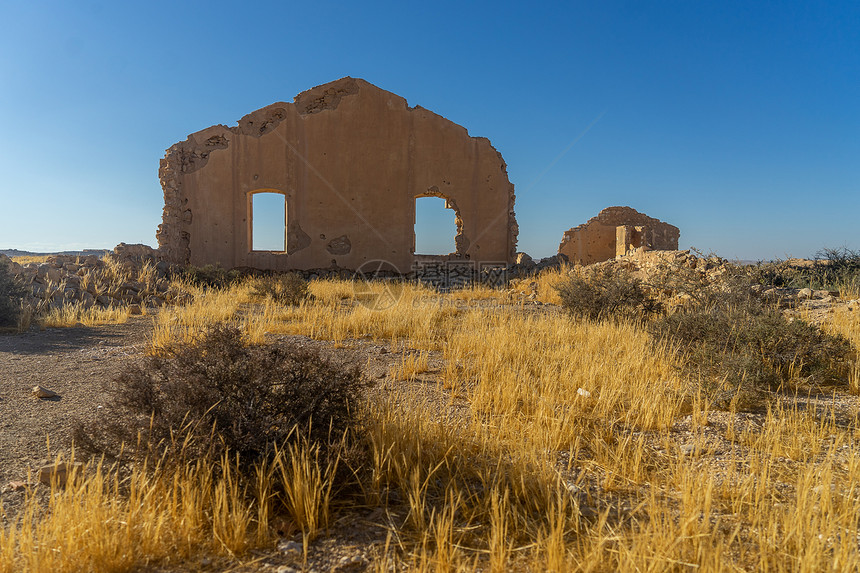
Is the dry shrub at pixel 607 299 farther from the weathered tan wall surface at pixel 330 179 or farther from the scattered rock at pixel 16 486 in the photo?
the weathered tan wall surface at pixel 330 179

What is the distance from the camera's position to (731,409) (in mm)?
2781

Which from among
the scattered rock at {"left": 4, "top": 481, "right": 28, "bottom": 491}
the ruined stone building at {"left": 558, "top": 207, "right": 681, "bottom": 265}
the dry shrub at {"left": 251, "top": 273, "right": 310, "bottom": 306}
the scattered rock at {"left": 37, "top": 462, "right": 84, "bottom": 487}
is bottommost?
the scattered rock at {"left": 4, "top": 481, "right": 28, "bottom": 491}

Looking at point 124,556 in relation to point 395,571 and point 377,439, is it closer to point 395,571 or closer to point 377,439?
point 395,571

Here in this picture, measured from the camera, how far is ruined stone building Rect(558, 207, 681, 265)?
2191cm

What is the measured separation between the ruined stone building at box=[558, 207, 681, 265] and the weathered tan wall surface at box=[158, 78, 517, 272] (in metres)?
9.39

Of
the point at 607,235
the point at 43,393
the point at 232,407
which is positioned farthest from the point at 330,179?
the point at 607,235

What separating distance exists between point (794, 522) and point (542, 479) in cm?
85

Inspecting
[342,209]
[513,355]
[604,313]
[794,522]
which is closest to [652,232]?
[342,209]

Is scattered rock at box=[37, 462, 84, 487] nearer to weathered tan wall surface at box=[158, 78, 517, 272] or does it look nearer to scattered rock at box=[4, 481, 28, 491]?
scattered rock at box=[4, 481, 28, 491]

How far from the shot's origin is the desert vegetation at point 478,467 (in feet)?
4.67

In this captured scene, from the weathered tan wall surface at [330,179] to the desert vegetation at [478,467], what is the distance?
10.1 meters

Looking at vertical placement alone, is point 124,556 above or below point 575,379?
below

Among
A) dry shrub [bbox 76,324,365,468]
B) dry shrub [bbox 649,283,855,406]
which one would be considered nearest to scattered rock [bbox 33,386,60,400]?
dry shrub [bbox 76,324,365,468]

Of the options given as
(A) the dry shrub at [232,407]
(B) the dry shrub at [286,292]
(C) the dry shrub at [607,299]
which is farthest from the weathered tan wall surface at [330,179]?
(A) the dry shrub at [232,407]
